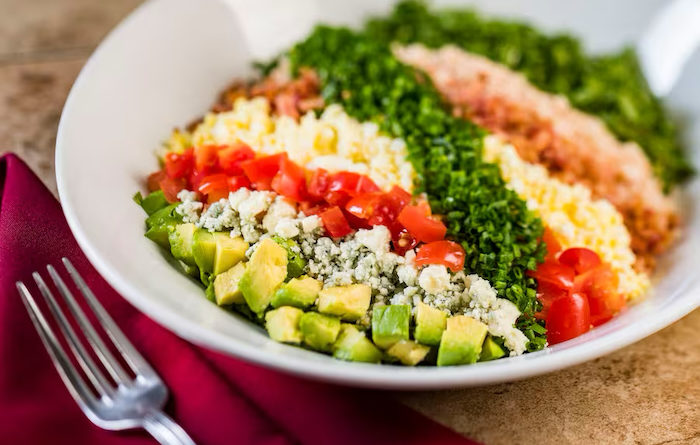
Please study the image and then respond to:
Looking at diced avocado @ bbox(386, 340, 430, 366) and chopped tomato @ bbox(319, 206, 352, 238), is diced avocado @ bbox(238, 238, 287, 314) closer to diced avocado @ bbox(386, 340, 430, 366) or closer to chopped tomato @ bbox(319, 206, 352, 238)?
chopped tomato @ bbox(319, 206, 352, 238)

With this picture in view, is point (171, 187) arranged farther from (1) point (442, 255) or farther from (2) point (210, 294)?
(1) point (442, 255)

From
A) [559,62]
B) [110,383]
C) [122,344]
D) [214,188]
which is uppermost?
[559,62]

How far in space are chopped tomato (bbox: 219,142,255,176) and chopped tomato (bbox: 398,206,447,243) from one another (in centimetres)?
67

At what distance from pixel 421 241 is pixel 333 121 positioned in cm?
84

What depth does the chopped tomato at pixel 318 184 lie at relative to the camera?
8.38ft

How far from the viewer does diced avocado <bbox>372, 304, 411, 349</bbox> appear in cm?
202

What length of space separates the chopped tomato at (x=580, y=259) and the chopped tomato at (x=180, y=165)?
1502mm

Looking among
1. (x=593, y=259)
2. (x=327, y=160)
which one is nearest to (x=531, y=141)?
(x=593, y=259)

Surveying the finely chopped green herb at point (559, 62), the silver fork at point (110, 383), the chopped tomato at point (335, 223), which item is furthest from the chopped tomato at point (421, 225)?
the finely chopped green herb at point (559, 62)

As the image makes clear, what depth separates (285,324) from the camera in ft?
6.59

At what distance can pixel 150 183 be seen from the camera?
2.65m

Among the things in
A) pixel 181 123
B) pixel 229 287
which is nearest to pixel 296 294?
pixel 229 287

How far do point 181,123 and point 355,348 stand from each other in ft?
5.18

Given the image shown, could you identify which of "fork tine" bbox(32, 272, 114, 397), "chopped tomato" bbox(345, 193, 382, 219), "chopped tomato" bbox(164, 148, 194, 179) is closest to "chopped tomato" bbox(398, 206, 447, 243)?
"chopped tomato" bbox(345, 193, 382, 219)
